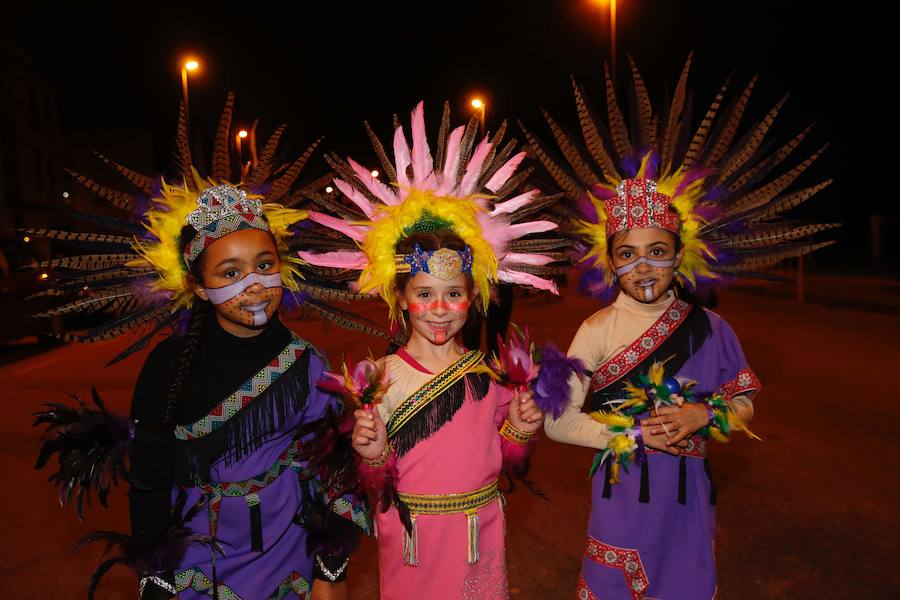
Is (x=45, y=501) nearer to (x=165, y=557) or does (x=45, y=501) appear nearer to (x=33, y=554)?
(x=33, y=554)

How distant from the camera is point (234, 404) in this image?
2.71 m

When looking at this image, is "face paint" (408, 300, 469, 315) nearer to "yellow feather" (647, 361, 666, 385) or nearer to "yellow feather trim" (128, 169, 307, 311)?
"yellow feather trim" (128, 169, 307, 311)

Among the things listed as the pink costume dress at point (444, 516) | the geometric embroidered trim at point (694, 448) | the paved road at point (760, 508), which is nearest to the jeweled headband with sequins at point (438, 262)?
the pink costume dress at point (444, 516)

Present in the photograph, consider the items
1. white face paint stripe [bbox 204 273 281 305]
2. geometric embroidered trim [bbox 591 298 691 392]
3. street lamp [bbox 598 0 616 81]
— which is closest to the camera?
white face paint stripe [bbox 204 273 281 305]

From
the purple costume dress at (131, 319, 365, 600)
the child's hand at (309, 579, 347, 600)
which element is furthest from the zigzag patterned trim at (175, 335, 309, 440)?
the child's hand at (309, 579, 347, 600)

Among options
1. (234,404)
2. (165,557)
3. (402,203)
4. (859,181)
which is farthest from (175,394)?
(859,181)

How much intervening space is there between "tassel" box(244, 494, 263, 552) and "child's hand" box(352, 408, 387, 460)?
42 cm

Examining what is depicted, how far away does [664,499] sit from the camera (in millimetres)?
3055

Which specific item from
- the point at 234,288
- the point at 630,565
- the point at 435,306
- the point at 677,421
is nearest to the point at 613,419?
the point at 677,421

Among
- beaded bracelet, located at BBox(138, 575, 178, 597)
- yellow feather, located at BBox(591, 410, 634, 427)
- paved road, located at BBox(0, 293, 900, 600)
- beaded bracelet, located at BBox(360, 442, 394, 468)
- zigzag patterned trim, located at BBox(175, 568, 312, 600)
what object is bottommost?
paved road, located at BBox(0, 293, 900, 600)

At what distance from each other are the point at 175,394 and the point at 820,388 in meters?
7.68

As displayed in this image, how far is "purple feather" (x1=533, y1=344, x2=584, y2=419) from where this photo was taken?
114 inches

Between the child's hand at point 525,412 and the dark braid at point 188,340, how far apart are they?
48.2 inches

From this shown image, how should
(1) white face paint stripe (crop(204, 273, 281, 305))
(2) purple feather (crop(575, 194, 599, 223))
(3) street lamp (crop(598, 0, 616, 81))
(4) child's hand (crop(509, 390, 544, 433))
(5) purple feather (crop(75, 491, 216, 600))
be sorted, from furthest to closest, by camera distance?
(3) street lamp (crop(598, 0, 616, 81)) → (2) purple feather (crop(575, 194, 599, 223)) → (4) child's hand (crop(509, 390, 544, 433)) → (1) white face paint stripe (crop(204, 273, 281, 305)) → (5) purple feather (crop(75, 491, 216, 600))
